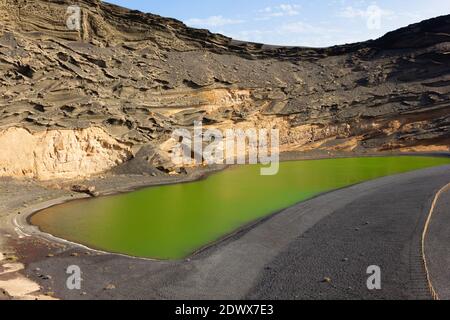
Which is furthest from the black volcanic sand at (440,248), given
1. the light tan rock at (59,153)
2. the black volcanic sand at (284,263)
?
the light tan rock at (59,153)

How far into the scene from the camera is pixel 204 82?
144 ft

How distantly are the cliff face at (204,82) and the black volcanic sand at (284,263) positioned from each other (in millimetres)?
16639

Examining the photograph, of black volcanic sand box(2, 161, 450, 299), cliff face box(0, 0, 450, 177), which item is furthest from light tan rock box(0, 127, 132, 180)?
black volcanic sand box(2, 161, 450, 299)

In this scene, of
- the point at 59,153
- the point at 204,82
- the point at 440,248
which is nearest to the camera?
the point at 440,248

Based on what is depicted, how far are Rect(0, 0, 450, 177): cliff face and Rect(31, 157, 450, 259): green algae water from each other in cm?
700

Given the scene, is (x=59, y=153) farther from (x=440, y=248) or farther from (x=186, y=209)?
(x=440, y=248)

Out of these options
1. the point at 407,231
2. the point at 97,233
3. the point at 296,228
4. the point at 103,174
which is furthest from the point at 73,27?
the point at 407,231

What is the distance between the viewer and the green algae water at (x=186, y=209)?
16594mm

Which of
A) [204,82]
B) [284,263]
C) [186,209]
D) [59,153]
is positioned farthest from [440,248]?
[204,82]

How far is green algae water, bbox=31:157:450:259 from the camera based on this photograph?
1659 centimetres

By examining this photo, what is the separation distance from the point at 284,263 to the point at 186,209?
10217mm

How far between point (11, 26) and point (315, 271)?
33031mm

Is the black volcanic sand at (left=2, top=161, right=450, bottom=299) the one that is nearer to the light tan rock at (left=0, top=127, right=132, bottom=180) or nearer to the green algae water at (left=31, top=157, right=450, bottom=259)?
the green algae water at (left=31, top=157, right=450, bottom=259)

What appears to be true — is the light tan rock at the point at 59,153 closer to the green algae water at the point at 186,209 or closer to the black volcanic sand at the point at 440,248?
the green algae water at the point at 186,209
